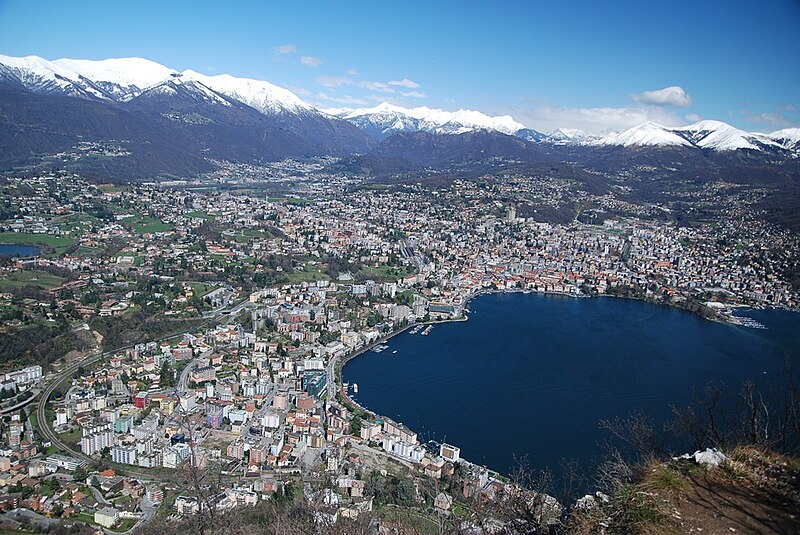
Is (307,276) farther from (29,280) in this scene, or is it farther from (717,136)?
(717,136)

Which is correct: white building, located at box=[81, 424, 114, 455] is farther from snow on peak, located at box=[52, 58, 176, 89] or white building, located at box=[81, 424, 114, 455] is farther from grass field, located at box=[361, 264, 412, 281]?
snow on peak, located at box=[52, 58, 176, 89]

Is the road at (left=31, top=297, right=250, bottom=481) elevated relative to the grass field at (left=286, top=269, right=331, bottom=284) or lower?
lower

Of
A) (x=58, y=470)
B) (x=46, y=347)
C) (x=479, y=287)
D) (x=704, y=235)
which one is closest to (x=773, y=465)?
(x=58, y=470)

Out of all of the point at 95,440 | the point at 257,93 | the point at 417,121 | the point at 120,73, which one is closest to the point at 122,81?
the point at 120,73

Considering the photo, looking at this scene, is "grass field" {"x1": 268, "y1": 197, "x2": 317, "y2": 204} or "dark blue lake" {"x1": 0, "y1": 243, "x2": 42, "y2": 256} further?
"grass field" {"x1": 268, "y1": 197, "x2": 317, "y2": 204}

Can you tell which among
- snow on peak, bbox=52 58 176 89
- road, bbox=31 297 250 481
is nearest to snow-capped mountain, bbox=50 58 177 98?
snow on peak, bbox=52 58 176 89

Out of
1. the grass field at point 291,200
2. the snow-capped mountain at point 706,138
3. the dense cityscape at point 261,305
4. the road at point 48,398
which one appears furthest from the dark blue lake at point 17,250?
the snow-capped mountain at point 706,138
